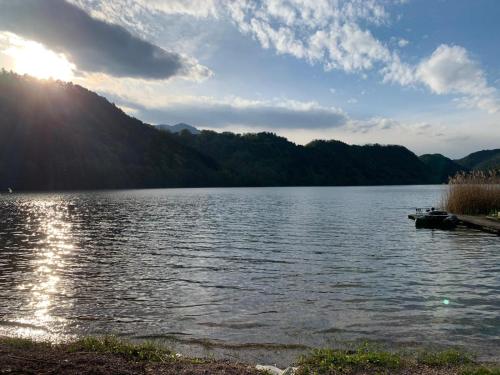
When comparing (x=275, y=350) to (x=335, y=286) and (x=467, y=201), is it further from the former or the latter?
(x=467, y=201)

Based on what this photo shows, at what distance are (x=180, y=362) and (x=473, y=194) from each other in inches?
1813

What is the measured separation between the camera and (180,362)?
31.3 feet

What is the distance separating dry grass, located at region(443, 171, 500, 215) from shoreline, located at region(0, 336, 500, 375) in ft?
132

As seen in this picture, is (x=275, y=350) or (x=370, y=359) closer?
(x=370, y=359)

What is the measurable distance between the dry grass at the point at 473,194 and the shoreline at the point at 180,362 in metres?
40.3

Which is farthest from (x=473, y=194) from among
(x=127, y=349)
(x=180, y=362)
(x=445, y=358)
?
(x=127, y=349)

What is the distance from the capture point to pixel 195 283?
19.1 metres

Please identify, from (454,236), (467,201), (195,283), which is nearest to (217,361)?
(195,283)

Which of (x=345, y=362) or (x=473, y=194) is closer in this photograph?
(x=345, y=362)

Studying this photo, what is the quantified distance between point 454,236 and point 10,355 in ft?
113

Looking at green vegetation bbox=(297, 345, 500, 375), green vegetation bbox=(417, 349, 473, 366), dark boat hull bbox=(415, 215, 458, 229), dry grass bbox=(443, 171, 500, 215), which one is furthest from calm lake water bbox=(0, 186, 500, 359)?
dry grass bbox=(443, 171, 500, 215)

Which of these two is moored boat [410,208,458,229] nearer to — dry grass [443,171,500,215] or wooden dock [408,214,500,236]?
wooden dock [408,214,500,236]

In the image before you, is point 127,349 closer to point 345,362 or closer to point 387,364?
point 345,362

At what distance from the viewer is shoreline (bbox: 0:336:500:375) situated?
8656 mm
